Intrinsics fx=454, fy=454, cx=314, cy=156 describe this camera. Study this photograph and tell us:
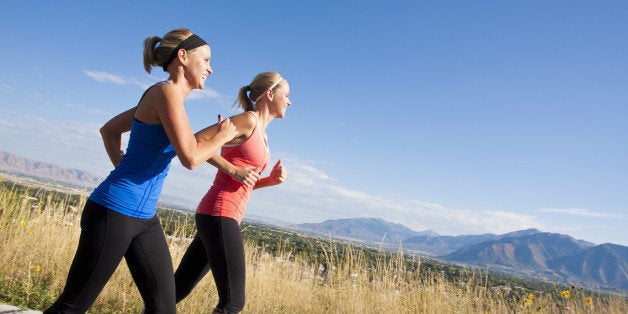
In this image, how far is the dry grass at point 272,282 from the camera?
15.6ft

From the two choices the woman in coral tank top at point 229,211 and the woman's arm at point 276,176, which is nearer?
the woman in coral tank top at point 229,211

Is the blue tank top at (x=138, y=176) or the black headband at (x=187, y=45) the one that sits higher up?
the black headband at (x=187, y=45)

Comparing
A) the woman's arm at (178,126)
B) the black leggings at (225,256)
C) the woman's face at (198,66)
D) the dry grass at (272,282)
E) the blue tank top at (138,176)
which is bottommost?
the dry grass at (272,282)

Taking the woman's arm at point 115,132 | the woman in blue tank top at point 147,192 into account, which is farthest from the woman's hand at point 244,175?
the woman's arm at point 115,132

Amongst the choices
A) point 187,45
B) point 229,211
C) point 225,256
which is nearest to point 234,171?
point 229,211

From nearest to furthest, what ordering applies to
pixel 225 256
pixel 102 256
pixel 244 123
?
pixel 102 256
pixel 225 256
pixel 244 123

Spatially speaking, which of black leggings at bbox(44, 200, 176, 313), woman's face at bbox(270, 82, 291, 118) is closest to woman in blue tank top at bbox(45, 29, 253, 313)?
black leggings at bbox(44, 200, 176, 313)

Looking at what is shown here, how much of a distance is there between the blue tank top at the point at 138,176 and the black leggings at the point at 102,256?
4 cm

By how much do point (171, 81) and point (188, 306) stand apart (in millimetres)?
3502

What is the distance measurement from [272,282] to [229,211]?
12.6 ft

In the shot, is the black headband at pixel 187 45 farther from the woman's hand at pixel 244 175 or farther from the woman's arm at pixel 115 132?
the woman's hand at pixel 244 175

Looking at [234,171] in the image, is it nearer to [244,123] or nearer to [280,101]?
[244,123]

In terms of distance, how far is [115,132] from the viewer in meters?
Answer: 2.48

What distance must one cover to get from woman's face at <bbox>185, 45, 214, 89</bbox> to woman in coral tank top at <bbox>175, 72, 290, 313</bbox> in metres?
0.29
